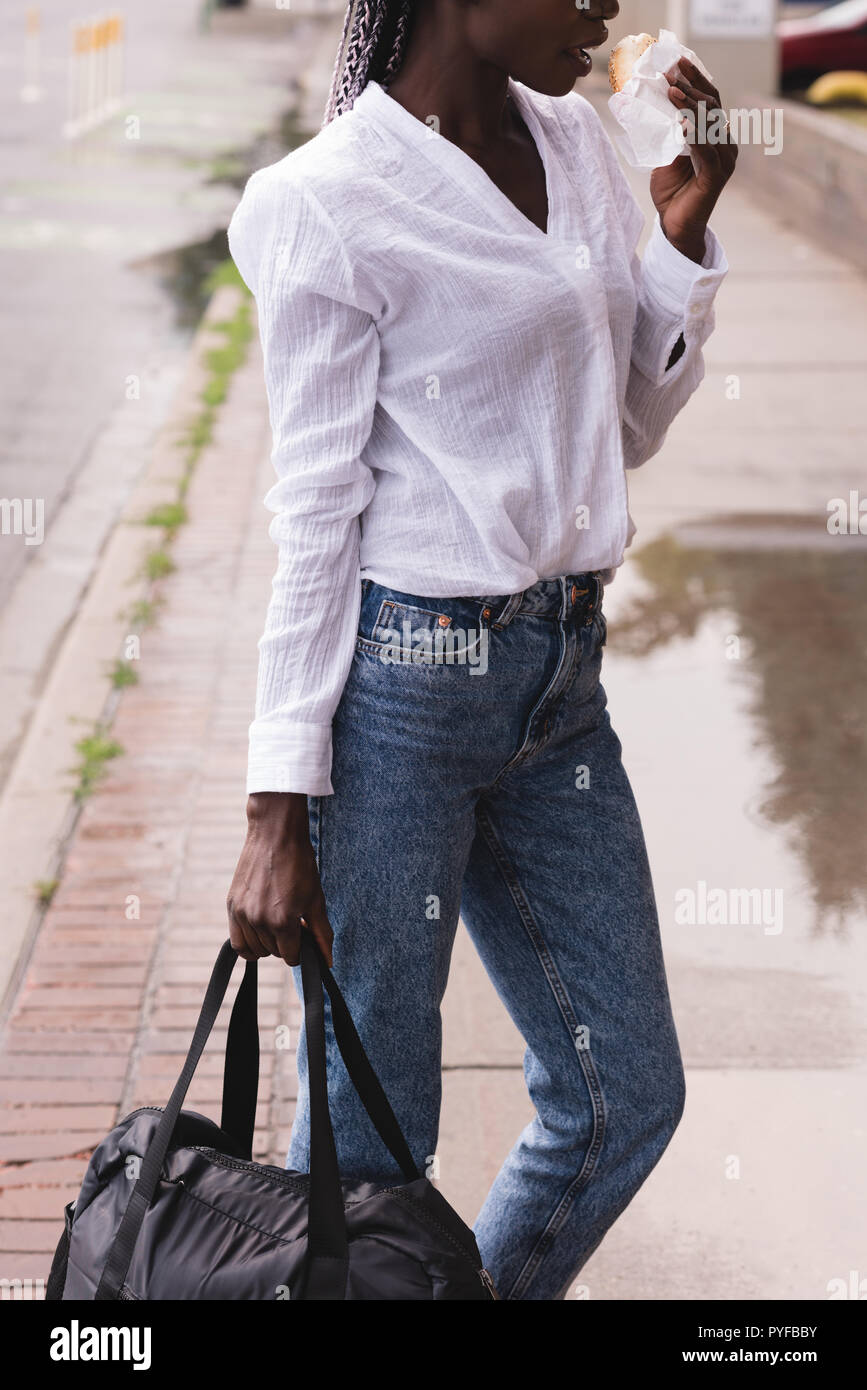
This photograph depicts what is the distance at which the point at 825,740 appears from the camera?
187 inches

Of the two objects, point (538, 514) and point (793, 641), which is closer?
point (538, 514)

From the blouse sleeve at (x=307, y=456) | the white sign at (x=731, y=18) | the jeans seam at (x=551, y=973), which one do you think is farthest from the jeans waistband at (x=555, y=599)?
the white sign at (x=731, y=18)

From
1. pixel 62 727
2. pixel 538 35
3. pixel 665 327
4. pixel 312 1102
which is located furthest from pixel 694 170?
pixel 62 727

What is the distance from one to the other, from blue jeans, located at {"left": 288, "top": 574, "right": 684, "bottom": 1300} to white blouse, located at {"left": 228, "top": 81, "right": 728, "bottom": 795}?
0.18 ft

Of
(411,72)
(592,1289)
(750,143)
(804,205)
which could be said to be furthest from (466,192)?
(750,143)

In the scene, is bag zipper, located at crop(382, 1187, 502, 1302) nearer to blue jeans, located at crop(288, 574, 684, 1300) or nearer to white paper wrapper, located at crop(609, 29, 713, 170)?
blue jeans, located at crop(288, 574, 684, 1300)

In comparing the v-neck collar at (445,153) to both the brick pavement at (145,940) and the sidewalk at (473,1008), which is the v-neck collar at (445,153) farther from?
the brick pavement at (145,940)

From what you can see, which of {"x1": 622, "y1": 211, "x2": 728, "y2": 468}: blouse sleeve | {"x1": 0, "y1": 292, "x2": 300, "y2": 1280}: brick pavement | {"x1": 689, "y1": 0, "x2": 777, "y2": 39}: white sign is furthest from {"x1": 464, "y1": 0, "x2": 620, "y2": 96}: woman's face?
{"x1": 689, "y1": 0, "x2": 777, "y2": 39}: white sign

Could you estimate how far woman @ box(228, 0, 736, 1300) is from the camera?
1835 mm

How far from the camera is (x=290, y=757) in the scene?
1867 mm

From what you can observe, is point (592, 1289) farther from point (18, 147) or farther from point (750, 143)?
point (18, 147)

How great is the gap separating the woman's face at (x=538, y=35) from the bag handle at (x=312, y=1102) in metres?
1.00

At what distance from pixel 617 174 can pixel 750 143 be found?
13.5 metres

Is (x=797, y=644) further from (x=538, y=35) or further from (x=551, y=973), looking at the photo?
(x=538, y=35)
